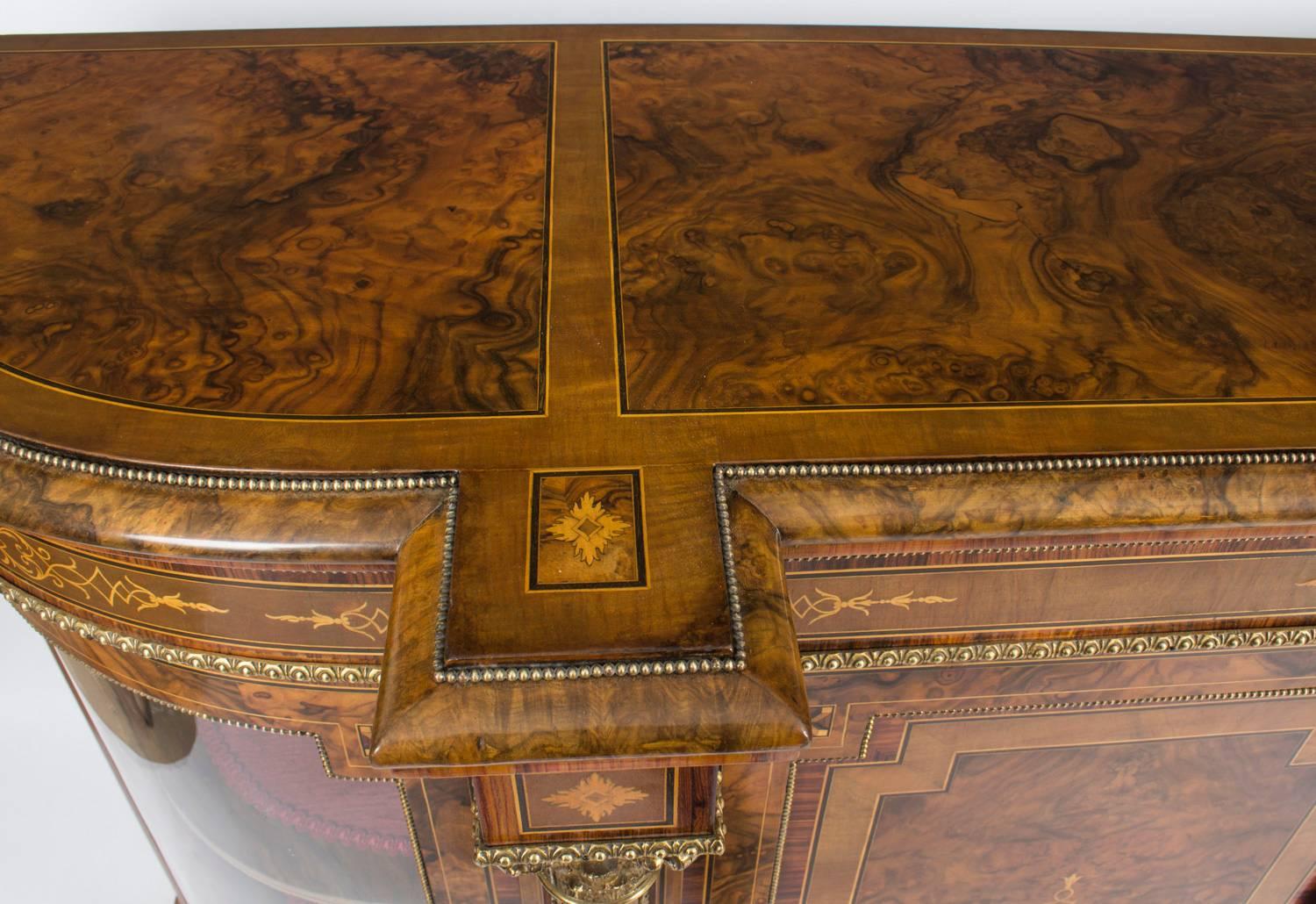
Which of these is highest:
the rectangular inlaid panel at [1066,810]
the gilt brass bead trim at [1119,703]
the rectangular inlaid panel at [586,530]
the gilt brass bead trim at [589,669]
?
the rectangular inlaid panel at [586,530]

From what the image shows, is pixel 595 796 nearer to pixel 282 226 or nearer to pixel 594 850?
pixel 594 850

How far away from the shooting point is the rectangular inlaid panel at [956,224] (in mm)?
831

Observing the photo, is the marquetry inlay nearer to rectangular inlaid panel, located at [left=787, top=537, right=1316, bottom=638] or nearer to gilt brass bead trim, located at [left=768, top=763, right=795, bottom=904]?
rectangular inlaid panel, located at [left=787, top=537, right=1316, bottom=638]

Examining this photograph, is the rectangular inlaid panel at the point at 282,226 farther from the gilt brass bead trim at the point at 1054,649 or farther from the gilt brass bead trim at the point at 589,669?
the gilt brass bead trim at the point at 1054,649

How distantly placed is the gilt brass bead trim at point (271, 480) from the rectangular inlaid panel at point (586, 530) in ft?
0.23

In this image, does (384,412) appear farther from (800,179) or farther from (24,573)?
(800,179)

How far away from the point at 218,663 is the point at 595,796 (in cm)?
33

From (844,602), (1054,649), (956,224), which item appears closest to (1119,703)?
(1054,649)

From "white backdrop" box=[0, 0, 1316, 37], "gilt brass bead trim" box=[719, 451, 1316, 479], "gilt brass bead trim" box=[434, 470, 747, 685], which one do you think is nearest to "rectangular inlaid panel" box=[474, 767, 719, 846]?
"gilt brass bead trim" box=[434, 470, 747, 685]

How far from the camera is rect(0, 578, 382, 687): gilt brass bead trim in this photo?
817 millimetres

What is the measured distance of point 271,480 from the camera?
28.5 inches

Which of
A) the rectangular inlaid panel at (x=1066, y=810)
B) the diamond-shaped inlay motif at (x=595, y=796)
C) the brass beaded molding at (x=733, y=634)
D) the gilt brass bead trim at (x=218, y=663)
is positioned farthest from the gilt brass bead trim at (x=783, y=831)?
the gilt brass bead trim at (x=218, y=663)

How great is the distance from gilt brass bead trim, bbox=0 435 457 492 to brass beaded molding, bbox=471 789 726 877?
9.0 inches

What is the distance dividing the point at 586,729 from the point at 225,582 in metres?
0.32
